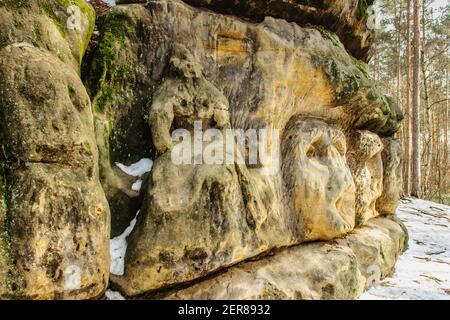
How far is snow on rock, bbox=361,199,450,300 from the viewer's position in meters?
5.49

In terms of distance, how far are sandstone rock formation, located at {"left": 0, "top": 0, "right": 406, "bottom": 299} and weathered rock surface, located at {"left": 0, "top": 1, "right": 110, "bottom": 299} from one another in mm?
12

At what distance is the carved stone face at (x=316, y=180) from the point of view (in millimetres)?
5129

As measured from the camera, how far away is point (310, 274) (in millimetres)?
4531

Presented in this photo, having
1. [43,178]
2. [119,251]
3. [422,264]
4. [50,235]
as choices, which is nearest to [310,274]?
[119,251]

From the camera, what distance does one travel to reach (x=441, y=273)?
258 inches

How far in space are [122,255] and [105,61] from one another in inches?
96.6

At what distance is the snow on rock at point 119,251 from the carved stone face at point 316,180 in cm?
261

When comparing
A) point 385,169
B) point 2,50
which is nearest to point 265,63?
point 2,50

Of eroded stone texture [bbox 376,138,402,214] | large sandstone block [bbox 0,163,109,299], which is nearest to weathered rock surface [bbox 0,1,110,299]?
large sandstone block [bbox 0,163,109,299]

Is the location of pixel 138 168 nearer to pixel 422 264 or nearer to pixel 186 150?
pixel 186 150

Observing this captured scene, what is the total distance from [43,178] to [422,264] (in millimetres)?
7619

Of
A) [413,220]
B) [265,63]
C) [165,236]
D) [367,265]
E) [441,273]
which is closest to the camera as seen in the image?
[165,236]

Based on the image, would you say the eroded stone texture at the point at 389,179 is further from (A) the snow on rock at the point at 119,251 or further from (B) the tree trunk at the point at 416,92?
(B) the tree trunk at the point at 416,92
